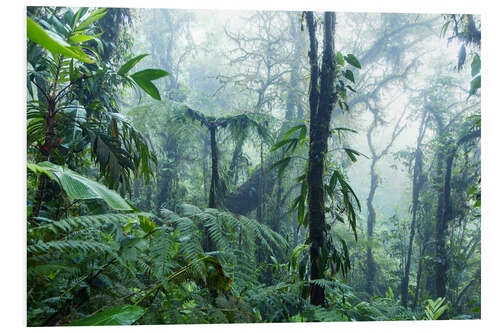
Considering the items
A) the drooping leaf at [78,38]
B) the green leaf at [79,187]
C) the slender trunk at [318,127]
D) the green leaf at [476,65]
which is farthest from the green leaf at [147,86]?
the green leaf at [476,65]

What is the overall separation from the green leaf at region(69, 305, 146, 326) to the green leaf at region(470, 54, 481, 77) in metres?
2.11

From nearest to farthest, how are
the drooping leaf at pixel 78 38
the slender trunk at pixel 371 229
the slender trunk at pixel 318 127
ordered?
1. the drooping leaf at pixel 78 38
2. the slender trunk at pixel 318 127
3. the slender trunk at pixel 371 229

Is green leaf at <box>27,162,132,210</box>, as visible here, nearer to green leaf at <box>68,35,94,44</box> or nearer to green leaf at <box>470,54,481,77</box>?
green leaf at <box>68,35,94,44</box>

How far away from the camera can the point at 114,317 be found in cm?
112

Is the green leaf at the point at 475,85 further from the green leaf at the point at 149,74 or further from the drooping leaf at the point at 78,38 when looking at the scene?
the drooping leaf at the point at 78,38

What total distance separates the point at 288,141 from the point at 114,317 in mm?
→ 1210

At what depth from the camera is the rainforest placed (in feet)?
5.20

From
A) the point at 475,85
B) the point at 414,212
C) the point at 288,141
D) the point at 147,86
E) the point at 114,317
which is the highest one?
the point at 475,85

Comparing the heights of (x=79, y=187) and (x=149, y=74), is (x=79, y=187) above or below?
below

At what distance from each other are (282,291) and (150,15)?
1.73 metres

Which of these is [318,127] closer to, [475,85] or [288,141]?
[288,141]

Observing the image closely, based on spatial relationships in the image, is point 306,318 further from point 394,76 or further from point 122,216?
point 394,76

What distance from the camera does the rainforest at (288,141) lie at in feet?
5.20

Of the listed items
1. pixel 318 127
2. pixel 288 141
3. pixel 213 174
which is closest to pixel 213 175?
pixel 213 174
